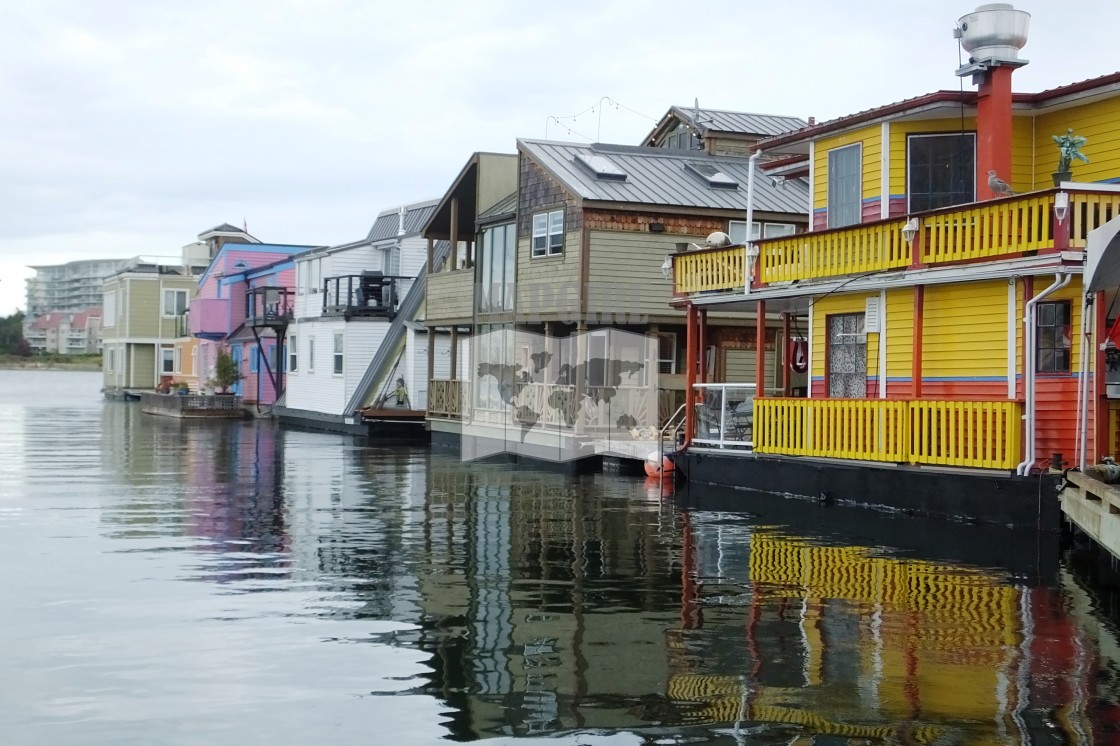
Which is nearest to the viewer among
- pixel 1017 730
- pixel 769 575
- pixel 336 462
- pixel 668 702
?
pixel 1017 730

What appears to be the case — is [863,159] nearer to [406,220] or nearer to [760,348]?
[760,348]

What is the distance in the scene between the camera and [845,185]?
25.8m

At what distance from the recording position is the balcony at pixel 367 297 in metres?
51.8

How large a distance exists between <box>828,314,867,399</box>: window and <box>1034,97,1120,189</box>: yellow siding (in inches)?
163

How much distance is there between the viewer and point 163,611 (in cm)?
1392

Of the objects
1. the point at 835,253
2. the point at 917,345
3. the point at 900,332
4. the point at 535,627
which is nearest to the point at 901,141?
the point at 835,253

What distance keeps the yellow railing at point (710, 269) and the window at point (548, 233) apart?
25.3 ft

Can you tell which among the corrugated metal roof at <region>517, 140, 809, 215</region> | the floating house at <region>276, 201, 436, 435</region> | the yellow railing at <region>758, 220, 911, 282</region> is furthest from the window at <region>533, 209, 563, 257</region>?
the floating house at <region>276, 201, 436, 435</region>

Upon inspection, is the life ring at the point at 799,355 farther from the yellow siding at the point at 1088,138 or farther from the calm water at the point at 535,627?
the yellow siding at the point at 1088,138

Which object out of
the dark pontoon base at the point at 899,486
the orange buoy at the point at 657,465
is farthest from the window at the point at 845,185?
the orange buoy at the point at 657,465

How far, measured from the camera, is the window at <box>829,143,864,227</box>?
998 inches

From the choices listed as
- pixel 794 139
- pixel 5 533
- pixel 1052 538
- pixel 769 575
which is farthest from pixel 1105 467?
pixel 5 533

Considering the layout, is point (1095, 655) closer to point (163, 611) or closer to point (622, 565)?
point (622, 565)

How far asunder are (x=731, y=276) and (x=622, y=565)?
11.3 metres
